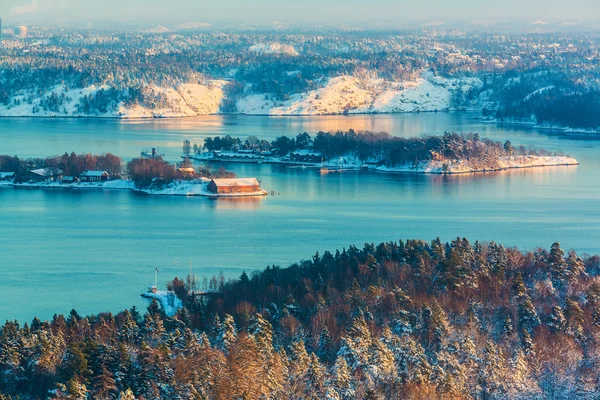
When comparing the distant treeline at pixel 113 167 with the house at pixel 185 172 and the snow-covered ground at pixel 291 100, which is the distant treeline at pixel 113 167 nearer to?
the house at pixel 185 172

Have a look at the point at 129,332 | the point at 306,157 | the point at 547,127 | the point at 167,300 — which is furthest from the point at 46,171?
the point at 547,127

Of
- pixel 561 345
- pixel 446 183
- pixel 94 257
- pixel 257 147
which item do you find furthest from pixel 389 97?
pixel 561 345

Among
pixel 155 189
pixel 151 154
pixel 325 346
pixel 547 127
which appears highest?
pixel 547 127

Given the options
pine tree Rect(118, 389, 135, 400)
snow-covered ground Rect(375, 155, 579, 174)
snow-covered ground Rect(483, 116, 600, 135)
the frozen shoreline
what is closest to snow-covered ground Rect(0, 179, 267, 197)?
the frozen shoreline

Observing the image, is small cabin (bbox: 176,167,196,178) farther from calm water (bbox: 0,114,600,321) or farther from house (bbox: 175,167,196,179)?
calm water (bbox: 0,114,600,321)

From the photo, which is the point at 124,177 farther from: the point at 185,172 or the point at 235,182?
the point at 235,182

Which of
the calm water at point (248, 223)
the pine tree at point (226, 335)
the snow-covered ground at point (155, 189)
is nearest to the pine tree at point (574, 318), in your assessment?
the pine tree at point (226, 335)
